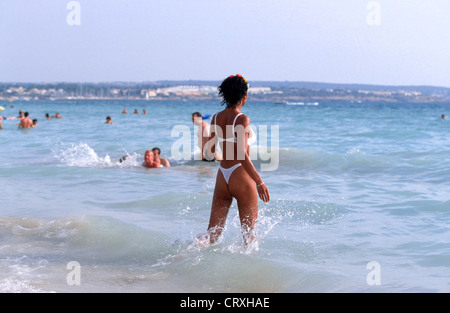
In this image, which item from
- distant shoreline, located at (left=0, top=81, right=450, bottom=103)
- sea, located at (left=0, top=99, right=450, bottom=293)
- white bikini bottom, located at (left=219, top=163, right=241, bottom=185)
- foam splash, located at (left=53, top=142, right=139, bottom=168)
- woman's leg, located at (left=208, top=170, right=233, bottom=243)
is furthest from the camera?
distant shoreline, located at (left=0, top=81, right=450, bottom=103)

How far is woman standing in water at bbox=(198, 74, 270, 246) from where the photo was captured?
15.6 feet

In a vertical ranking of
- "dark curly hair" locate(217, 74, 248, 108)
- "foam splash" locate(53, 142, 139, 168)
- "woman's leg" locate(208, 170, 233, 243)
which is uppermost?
"dark curly hair" locate(217, 74, 248, 108)

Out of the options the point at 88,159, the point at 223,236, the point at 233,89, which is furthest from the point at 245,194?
the point at 88,159

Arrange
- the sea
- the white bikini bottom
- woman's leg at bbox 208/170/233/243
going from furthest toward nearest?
woman's leg at bbox 208/170/233/243, the white bikini bottom, the sea

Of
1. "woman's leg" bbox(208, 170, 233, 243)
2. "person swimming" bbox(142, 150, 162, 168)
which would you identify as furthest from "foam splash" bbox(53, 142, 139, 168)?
"woman's leg" bbox(208, 170, 233, 243)

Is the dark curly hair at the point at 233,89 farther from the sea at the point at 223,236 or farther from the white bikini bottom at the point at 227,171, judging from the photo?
the sea at the point at 223,236

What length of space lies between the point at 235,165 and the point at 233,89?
2.26 ft

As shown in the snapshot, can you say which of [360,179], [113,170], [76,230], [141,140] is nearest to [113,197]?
[76,230]

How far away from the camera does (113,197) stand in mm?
8555

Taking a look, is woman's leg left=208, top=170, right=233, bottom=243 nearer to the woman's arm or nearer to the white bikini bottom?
the white bikini bottom

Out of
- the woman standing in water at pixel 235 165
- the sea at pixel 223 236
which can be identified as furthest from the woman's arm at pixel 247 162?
the sea at pixel 223 236

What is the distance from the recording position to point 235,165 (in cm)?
487

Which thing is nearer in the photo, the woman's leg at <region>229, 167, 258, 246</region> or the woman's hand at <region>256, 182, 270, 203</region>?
the woman's hand at <region>256, 182, 270, 203</region>

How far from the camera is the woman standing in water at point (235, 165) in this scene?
477 centimetres
